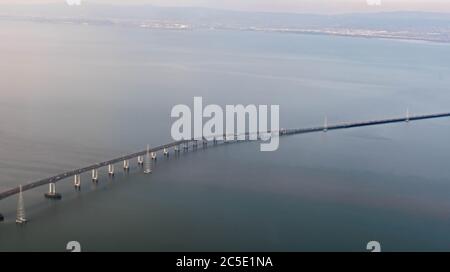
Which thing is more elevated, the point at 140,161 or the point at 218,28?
the point at 218,28

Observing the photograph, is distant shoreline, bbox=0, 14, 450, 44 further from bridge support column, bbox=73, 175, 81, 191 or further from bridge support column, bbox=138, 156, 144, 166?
bridge support column, bbox=73, 175, 81, 191

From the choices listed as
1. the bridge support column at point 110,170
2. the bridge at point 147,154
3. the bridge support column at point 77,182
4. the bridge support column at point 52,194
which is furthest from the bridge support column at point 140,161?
the bridge support column at point 52,194

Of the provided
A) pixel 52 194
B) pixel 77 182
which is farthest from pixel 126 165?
pixel 52 194

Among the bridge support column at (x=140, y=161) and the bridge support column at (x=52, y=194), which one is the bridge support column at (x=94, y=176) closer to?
the bridge support column at (x=52, y=194)

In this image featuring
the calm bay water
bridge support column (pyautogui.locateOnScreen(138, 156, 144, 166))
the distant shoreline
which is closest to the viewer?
the calm bay water

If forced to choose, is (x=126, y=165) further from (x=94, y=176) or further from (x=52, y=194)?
(x=52, y=194)

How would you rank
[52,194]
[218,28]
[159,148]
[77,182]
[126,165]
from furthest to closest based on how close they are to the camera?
[218,28] → [159,148] → [126,165] → [77,182] → [52,194]

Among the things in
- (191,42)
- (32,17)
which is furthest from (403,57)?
(32,17)

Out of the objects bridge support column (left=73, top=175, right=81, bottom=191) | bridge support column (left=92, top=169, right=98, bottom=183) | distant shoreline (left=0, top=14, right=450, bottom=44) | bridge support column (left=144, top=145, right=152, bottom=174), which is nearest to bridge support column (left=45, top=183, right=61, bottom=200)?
bridge support column (left=73, top=175, right=81, bottom=191)
